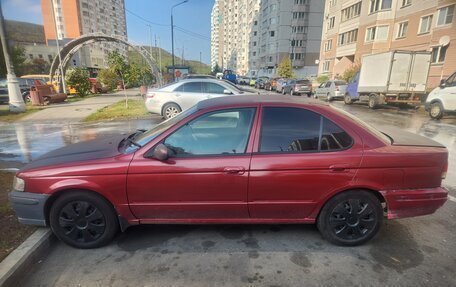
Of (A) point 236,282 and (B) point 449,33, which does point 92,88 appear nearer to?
(A) point 236,282

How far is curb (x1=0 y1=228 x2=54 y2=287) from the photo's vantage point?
8.59 ft

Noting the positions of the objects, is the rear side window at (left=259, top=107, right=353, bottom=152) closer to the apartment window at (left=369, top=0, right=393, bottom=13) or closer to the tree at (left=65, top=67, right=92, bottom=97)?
the tree at (left=65, top=67, right=92, bottom=97)

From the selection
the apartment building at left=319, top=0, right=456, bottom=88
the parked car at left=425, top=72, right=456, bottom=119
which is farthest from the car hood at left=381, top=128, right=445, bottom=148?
the apartment building at left=319, top=0, right=456, bottom=88

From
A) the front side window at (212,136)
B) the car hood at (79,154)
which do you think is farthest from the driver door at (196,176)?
the car hood at (79,154)

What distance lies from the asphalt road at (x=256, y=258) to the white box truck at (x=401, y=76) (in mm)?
14226

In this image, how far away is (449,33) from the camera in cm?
2216

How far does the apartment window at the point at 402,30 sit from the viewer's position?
28.5 metres

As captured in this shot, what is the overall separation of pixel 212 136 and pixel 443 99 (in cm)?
1315

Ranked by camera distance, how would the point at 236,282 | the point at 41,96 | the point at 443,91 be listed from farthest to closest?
1. the point at 41,96
2. the point at 443,91
3. the point at 236,282

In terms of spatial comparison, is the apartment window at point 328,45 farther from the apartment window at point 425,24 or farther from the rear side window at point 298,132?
the rear side window at point 298,132

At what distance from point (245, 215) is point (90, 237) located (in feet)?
5.73

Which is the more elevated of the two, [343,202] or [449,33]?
[449,33]

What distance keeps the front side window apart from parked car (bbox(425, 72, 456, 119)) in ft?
41.4

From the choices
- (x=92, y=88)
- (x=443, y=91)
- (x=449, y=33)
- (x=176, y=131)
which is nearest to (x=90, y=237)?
(x=176, y=131)
